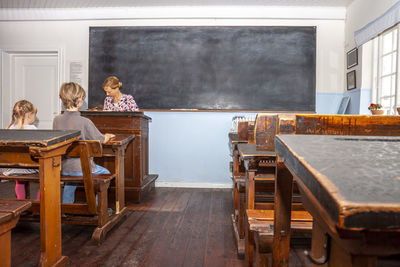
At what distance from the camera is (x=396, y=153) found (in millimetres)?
556

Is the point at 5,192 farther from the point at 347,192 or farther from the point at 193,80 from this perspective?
the point at 347,192

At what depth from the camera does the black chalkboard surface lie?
4371 millimetres

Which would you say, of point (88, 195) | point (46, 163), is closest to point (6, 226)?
point (46, 163)

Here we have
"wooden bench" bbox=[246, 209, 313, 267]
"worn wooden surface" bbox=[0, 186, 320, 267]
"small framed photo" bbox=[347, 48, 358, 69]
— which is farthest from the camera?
"small framed photo" bbox=[347, 48, 358, 69]

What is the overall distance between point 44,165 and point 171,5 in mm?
3546

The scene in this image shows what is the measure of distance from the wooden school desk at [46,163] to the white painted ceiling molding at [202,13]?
3289mm

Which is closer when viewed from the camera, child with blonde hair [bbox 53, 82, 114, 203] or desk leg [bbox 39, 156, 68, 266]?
desk leg [bbox 39, 156, 68, 266]

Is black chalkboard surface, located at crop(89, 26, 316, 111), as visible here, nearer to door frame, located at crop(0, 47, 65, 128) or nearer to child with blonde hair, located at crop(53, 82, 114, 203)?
door frame, located at crop(0, 47, 65, 128)

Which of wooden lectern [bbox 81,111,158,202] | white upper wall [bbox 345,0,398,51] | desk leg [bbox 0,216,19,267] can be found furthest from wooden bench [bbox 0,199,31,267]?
white upper wall [bbox 345,0,398,51]

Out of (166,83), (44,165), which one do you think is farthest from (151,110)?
(44,165)

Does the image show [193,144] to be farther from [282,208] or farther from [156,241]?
[282,208]

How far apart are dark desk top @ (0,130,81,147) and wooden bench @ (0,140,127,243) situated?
306mm

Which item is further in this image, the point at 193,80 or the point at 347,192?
the point at 193,80

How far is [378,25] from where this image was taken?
330 centimetres
